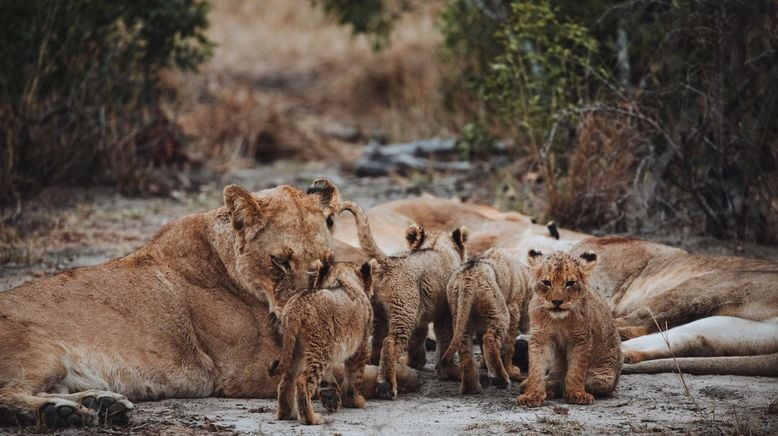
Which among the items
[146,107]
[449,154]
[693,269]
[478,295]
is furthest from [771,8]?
[146,107]

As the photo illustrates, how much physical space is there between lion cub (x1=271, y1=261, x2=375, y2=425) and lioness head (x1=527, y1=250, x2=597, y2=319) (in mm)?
799

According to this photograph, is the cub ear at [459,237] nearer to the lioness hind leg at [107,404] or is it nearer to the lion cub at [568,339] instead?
the lion cub at [568,339]

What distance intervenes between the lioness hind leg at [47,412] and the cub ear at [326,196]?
163 cm

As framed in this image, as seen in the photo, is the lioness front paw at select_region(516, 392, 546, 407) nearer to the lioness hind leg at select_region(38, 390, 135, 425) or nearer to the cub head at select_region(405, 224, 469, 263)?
the cub head at select_region(405, 224, 469, 263)

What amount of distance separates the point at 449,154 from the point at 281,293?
8474 mm

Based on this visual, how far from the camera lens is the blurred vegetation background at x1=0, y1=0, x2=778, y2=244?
882 centimetres

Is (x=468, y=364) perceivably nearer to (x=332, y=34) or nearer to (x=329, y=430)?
(x=329, y=430)

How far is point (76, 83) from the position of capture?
11.8 metres

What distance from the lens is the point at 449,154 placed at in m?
13.9

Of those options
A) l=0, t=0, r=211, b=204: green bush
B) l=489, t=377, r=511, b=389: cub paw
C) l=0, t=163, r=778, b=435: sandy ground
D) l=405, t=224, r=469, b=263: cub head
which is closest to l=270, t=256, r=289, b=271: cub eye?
l=0, t=163, r=778, b=435: sandy ground

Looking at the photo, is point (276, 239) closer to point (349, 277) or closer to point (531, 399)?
point (349, 277)

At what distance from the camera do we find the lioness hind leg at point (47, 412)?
15.7 ft

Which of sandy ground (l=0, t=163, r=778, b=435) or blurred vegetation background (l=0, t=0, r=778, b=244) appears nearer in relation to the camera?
sandy ground (l=0, t=163, r=778, b=435)

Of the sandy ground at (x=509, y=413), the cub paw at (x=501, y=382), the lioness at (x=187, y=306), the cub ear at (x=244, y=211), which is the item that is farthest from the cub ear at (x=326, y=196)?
the cub paw at (x=501, y=382)
